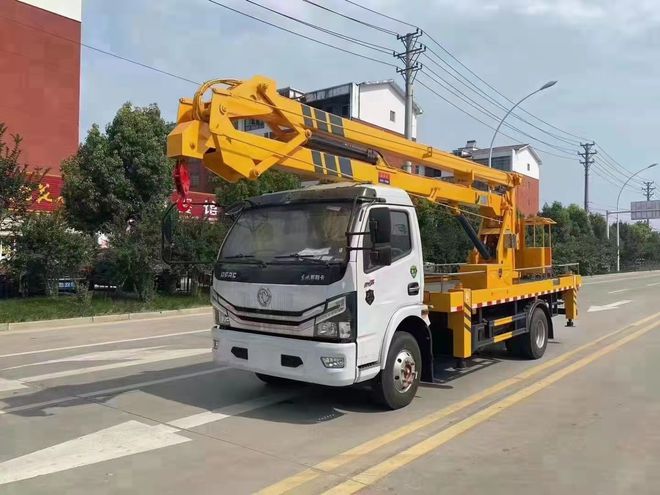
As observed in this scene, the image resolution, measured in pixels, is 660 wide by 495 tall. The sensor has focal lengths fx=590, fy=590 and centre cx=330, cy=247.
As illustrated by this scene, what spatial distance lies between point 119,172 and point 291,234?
15.1 metres

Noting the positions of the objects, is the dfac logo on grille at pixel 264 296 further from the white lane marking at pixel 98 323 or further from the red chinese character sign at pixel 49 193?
the red chinese character sign at pixel 49 193

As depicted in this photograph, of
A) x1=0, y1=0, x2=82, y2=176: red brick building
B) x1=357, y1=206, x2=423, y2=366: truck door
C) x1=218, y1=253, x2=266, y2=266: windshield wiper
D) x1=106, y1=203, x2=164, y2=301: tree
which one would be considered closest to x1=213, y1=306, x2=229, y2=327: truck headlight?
x1=218, y1=253, x2=266, y2=266: windshield wiper

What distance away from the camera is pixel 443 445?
5352 mm

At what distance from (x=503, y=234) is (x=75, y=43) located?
29.1 metres

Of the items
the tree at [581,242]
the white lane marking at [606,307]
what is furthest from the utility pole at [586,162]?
the white lane marking at [606,307]

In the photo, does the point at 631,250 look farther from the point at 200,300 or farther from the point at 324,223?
the point at 324,223

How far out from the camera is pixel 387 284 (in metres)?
6.21

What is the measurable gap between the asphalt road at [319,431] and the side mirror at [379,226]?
6.15 feet

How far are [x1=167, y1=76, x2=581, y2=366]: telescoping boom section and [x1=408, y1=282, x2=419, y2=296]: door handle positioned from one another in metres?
Result: 0.73

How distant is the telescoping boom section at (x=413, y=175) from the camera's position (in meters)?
6.09

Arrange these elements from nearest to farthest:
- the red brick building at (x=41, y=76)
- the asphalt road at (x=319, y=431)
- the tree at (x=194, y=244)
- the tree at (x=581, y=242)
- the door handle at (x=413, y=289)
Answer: the asphalt road at (x=319, y=431) → the door handle at (x=413, y=289) → the tree at (x=194, y=244) → the red brick building at (x=41, y=76) → the tree at (x=581, y=242)

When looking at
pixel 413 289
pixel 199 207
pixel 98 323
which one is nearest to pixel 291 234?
pixel 413 289

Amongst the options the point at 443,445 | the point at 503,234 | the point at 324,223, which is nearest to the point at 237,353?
the point at 324,223

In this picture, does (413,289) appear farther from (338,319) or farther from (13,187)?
(13,187)
